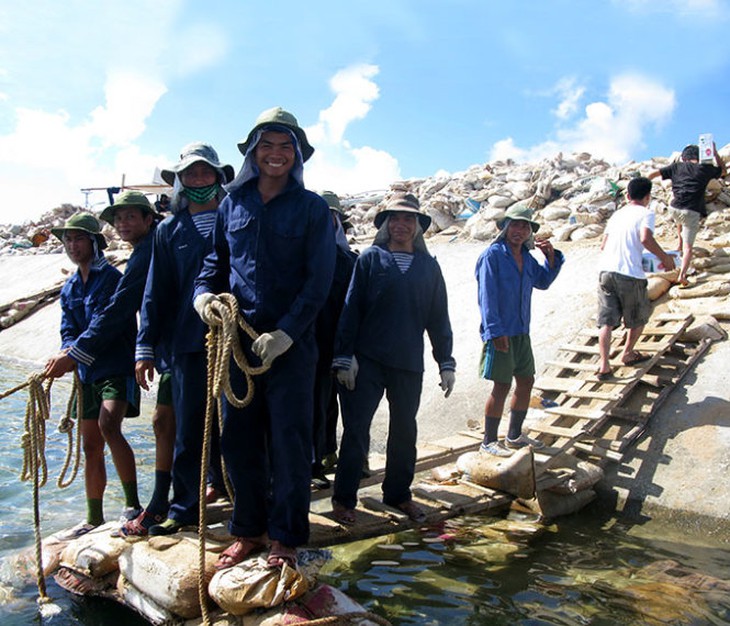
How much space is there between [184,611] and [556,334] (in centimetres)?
586

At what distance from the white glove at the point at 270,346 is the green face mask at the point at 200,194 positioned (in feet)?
3.86

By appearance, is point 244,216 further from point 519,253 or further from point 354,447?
point 519,253

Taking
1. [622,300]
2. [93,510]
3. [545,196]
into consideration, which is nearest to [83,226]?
[93,510]

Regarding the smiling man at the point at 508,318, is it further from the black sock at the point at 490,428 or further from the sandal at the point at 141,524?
the sandal at the point at 141,524

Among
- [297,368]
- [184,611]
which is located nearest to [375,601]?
[184,611]

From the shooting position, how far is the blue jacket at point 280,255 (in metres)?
3.11

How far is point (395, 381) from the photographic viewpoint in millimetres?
4125

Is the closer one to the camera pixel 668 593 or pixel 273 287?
pixel 273 287

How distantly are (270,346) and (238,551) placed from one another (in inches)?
41.3

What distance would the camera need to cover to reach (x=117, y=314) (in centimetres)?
396

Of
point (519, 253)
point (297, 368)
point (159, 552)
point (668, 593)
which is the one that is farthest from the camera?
point (519, 253)

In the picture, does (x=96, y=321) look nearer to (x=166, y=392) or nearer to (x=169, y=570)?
(x=166, y=392)

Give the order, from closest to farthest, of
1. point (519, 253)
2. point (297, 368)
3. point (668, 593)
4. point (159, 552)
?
1. point (297, 368)
2. point (159, 552)
3. point (668, 593)
4. point (519, 253)

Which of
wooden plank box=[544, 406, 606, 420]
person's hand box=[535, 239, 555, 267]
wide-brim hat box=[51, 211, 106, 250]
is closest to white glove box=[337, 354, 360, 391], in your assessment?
wide-brim hat box=[51, 211, 106, 250]
